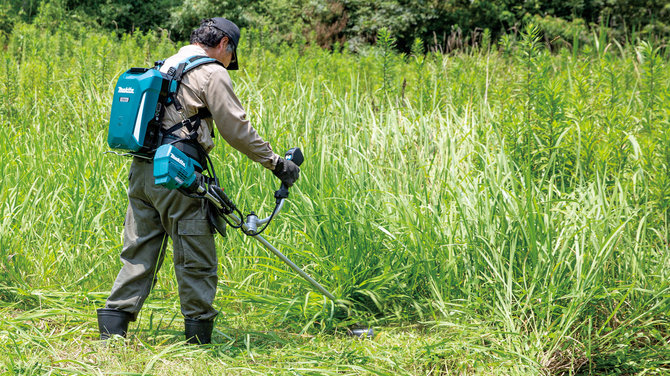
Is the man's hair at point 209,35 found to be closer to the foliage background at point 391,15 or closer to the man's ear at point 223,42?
the man's ear at point 223,42

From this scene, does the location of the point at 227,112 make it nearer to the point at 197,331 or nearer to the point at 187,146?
the point at 187,146

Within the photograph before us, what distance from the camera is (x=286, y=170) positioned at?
363 centimetres

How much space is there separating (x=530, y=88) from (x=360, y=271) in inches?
77.1

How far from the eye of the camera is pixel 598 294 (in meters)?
3.68

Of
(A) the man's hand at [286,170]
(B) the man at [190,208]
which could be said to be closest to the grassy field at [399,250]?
(B) the man at [190,208]

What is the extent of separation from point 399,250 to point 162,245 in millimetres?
1527

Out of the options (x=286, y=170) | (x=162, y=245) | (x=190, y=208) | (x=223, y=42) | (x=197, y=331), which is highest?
(x=223, y=42)

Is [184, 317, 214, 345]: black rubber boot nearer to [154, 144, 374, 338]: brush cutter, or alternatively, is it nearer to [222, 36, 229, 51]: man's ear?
[154, 144, 374, 338]: brush cutter

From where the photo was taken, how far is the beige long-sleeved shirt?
3369mm

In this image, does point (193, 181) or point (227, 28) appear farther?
point (227, 28)

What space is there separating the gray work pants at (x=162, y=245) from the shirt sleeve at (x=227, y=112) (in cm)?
42

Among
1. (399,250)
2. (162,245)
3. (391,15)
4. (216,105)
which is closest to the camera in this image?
(216,105)

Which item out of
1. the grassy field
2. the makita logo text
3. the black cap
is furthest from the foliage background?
the makita logo text

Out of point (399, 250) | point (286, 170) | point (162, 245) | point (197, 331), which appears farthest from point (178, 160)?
point (399, 250)
